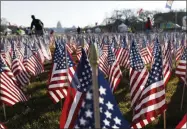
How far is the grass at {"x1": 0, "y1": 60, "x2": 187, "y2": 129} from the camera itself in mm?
11159

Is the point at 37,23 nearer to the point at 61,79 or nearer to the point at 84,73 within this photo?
the point at 61,79

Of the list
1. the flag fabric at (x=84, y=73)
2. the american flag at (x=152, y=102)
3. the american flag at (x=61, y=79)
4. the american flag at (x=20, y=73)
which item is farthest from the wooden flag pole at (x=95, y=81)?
the american flag at (x=20, y=73)

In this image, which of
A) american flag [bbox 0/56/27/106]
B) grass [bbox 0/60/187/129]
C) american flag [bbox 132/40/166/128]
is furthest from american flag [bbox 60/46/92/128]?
grass [bbox 0/60/187/129]

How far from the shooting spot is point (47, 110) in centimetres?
1277

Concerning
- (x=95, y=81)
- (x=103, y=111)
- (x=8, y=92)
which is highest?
(x=95, y=81)

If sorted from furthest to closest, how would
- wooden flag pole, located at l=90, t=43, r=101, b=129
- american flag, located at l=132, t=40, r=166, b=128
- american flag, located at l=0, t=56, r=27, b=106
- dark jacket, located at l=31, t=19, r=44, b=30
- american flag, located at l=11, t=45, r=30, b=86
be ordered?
dark jacket, located at l=31, t=19, r=44, b=30, american flag, located at l=11, t=45, r=30, b=86, american flag, located at l=0, t=56, r=27, b=106, american flag, located at l=132, t=40, r=166, b=128, wooden flag pole, located at l=90, t=43, r=101, b=129

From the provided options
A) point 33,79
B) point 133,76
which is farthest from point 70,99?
point 33,79

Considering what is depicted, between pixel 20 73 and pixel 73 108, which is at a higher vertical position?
pixel 73 108

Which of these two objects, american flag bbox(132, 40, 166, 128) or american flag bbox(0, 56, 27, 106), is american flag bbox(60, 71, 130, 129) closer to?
american flag bbox(132, 40, 166, 128)

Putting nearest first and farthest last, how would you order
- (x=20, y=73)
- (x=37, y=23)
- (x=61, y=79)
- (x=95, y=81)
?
1. (x=95, y=81)
2. (x=61, y=79)
3. (x=20, y=73)
4. (x=37, y=23)

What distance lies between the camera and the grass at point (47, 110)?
1116 cm

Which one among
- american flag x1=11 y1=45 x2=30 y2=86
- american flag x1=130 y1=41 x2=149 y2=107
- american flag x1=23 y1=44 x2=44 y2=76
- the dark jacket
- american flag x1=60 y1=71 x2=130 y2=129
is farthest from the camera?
the dark jacket

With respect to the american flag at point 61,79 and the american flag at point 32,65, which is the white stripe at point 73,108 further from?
the american flag at point 32,65


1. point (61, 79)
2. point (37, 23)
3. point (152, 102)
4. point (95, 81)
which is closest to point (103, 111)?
point (95, 81)
